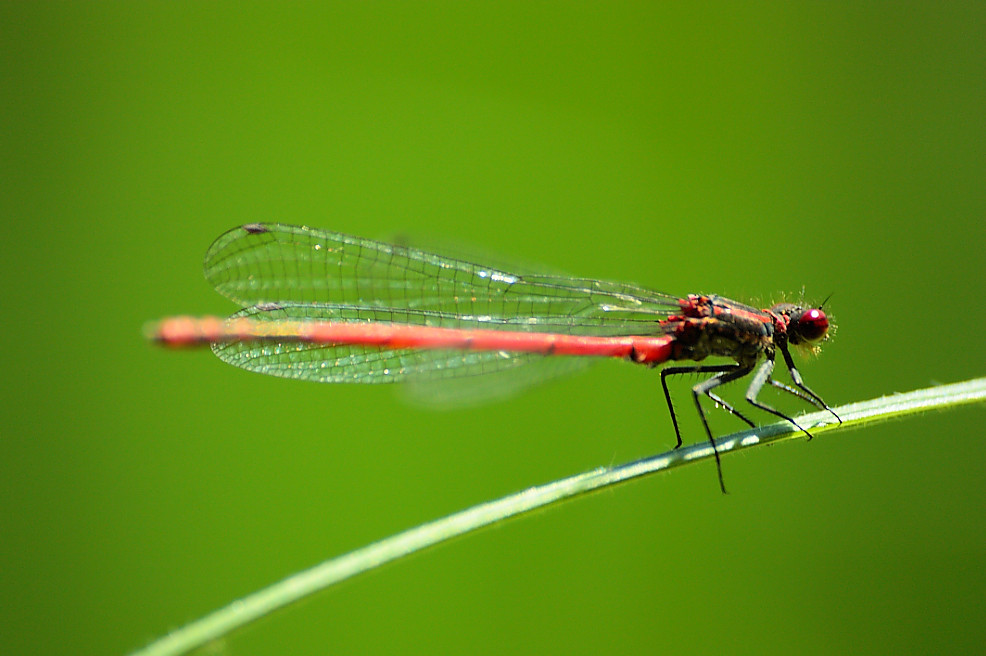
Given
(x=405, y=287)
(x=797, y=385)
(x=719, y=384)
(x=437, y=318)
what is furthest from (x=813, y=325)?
(x=405, y=287)

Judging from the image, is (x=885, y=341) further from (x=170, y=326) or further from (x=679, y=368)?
(x=170, y=326)

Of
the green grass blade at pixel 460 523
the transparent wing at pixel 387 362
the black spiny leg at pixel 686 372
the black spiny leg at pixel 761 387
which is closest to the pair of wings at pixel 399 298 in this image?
the transparent wing at pixel 387 362

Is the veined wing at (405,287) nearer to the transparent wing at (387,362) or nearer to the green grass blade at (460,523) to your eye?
the transparent wing at (387,362)

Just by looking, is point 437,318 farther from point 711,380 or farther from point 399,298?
point 711,380

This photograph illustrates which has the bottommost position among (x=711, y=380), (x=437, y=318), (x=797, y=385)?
(x=797, y=385)

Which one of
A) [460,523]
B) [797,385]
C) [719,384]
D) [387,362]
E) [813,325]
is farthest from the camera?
[813,325]

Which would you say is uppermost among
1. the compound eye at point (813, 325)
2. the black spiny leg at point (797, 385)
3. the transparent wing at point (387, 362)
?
the transparent wing at point (387, 362)
